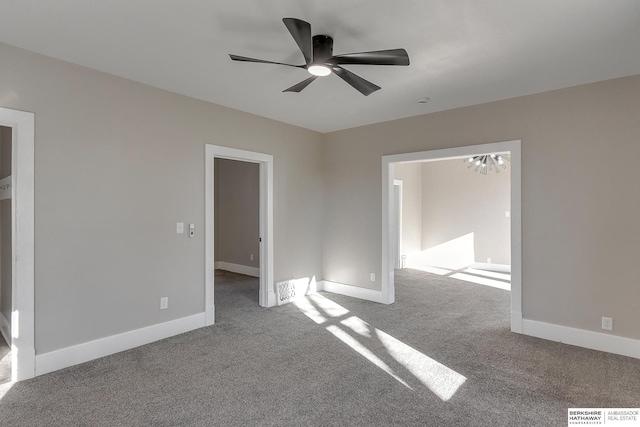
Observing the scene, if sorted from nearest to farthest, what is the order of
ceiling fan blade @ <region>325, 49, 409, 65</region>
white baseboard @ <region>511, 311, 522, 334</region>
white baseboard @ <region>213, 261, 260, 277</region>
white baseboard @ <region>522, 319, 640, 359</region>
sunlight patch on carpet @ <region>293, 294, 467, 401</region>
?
1. ceiling fan blade @ <region>325, 49, 409, 65</region>
2. sunlight patch on carpet @ <region>293, 294, 467, 401</region>
3. white baseboard @ <region>522, 319, 640, 359</region>
4. white baseboard @ <region>511, 311, 522, 334</region>
5. white baseboard @ <region>213, 261, 260, 277</region>

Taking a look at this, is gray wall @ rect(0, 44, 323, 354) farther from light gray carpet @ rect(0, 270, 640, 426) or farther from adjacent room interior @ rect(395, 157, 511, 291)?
adjacent room interior @ rect(395, 157, 511, 291)

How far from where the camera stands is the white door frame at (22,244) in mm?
2672

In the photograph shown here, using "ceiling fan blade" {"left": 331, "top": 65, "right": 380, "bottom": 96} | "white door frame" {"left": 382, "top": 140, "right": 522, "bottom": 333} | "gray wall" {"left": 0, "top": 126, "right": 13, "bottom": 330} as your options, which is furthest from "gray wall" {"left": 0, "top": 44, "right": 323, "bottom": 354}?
"white door frame" {"left": 382, "top": 140, "right": 522, "bottom": 333}

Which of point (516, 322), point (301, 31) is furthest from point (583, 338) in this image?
point (301, 31)

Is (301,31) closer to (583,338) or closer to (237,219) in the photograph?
(583,338)

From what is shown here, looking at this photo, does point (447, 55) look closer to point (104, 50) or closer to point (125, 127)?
point (104, 50)

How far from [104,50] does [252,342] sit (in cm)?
296

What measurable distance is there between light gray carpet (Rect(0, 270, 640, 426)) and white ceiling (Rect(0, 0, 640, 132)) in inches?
104

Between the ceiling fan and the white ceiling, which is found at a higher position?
the white ceiling

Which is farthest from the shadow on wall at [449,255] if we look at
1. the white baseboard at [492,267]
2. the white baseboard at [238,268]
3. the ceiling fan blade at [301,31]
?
the ceiling fan blade at [301,31]

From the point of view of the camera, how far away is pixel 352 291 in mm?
5234

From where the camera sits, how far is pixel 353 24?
2303 millimetres

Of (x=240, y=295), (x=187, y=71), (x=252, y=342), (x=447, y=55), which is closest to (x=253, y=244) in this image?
(x=240, y=295)

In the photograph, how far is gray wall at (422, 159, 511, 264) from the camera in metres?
7.53
